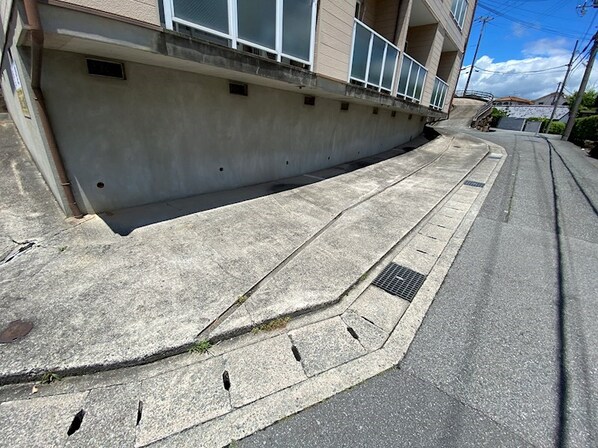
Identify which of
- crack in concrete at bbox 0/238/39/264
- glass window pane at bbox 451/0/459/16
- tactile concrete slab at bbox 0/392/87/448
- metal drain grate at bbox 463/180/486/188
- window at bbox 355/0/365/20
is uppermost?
glass window pane at bbox 451/0/459/16

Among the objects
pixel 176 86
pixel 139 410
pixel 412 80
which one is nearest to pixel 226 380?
pixel 139 410

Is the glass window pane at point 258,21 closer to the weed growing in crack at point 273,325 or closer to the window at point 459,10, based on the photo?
the weed growing in crack at point 273,325

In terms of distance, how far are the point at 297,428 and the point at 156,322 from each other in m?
1.52

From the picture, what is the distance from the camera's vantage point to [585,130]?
16.9m

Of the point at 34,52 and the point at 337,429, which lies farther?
the point at 34,52

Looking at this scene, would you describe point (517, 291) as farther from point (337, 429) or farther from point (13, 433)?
point (13, 433)

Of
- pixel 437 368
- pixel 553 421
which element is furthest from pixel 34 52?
pixel 553 421

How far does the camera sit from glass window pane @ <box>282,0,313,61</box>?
4.43 meters

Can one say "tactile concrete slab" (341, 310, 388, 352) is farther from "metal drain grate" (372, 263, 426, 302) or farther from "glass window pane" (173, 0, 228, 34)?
"glass window pane" (173, 0, 228, 34)

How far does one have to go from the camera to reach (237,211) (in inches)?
190

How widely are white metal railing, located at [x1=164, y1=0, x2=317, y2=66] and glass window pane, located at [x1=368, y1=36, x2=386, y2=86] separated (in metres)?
2.53

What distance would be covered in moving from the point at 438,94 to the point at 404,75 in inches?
213

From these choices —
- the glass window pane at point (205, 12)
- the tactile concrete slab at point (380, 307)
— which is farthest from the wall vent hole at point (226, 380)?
the glass window pane at point (205, 12)

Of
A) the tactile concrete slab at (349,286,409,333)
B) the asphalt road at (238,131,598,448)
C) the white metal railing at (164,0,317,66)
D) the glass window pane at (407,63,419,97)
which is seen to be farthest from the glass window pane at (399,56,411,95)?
the tactile concrete slab at (349,286,409,333)
